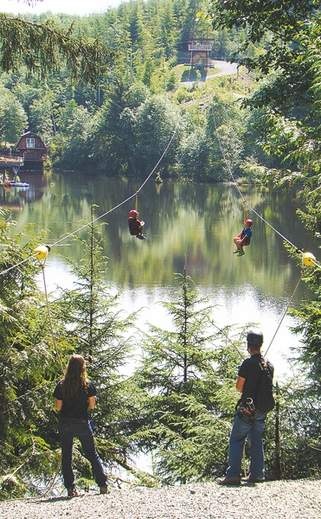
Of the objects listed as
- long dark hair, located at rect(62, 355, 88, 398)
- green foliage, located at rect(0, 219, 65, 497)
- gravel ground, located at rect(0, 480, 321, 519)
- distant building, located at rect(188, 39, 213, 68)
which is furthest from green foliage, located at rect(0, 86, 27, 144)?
gravel ground, located at rect(0, 480, 321, 519)

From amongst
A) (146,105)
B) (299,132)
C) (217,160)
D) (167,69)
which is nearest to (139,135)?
(146,105)

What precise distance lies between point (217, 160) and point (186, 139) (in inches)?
276

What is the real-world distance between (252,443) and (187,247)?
35277 millimetres

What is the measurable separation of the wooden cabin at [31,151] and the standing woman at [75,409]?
96.9 m

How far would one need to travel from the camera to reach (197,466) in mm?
10289

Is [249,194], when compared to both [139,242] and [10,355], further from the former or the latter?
[10,355]

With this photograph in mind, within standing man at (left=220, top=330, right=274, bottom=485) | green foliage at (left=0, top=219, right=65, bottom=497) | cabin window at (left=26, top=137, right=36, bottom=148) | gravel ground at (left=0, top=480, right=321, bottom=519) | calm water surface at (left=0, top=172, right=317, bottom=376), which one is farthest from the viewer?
cabin window at (left=26, top=137, right=36, bottom=148)

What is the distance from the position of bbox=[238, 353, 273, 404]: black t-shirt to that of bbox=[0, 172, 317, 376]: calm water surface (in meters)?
5.28

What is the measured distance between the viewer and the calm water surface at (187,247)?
27453 mm

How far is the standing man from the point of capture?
7047mm

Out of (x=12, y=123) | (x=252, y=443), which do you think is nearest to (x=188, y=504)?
(x=252, y=443)

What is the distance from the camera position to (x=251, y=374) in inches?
279

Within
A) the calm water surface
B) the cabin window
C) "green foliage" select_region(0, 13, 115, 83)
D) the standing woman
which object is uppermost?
"green foliage" select_region(0, 13, 115, 83)

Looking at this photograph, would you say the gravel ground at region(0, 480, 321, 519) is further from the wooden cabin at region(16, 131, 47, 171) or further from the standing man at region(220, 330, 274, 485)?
the wooden cabin at region(16, 131, 47, 171)
